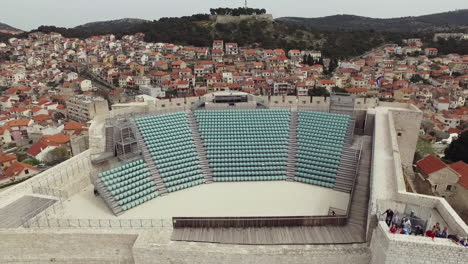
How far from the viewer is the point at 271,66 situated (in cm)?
8425

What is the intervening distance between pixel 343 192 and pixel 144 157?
1249cm

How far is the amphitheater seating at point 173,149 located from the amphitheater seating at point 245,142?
3.88 ft

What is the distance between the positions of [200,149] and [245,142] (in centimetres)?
325

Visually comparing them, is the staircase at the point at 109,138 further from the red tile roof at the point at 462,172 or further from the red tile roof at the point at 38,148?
the red tile roof at the point at 38,148

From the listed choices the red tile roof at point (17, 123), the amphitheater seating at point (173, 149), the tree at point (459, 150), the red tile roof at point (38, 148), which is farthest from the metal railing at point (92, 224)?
the red tile roof at point (17, 123)

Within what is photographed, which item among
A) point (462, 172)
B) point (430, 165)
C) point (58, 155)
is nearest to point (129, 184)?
point (430, 165)

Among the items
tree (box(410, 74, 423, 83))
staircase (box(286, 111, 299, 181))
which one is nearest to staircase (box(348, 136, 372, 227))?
staircase (box(286, 111, 299, 181))

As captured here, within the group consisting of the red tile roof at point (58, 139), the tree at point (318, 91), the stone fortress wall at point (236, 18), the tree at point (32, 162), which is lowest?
the tree at point (32, 162)

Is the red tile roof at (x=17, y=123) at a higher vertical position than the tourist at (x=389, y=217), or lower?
lower

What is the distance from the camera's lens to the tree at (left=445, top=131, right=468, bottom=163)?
112 ft

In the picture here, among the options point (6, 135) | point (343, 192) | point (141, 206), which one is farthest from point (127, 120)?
point (6, 135)

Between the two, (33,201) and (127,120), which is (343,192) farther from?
(33,201)

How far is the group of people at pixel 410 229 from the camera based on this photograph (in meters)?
8.98

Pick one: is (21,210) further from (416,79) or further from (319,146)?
(416,79)
